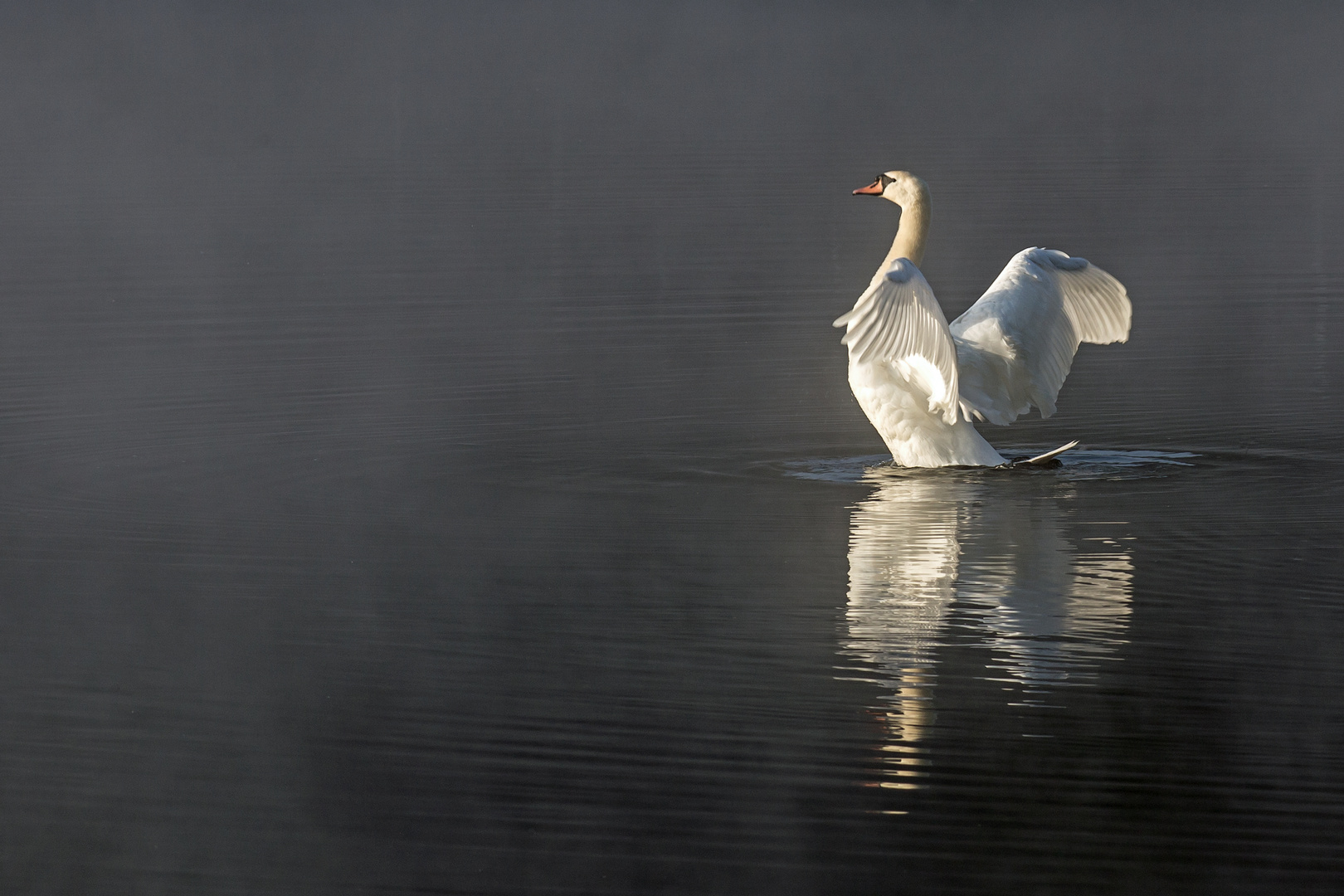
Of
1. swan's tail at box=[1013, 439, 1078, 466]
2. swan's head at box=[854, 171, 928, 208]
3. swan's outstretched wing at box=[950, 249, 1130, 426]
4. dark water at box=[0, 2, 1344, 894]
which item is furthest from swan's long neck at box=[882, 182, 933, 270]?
swan's tail at box=[1013, 439, 1078, 466]

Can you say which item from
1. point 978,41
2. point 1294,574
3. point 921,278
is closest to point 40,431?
point 921,278

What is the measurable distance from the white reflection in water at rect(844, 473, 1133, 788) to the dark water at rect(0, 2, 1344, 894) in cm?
3

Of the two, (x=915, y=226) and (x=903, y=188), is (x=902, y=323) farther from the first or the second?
(x=903, y=188)

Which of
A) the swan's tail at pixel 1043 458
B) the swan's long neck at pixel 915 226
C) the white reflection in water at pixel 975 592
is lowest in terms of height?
the white reflection in water at pixel 975 592

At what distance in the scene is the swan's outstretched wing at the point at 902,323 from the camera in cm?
970

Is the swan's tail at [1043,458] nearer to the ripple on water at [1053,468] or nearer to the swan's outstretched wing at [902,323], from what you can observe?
the ripple on water at [1053,468]

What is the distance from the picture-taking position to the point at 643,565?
28.9 ft

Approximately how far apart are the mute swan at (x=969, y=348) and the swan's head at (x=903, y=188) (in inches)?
30.5

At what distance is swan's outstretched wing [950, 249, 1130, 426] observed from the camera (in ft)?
35.5

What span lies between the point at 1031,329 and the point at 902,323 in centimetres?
146

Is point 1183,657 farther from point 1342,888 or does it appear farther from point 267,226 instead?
point 267,226

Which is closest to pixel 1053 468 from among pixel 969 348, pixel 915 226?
pixel 969 348

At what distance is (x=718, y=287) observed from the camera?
57.6ft

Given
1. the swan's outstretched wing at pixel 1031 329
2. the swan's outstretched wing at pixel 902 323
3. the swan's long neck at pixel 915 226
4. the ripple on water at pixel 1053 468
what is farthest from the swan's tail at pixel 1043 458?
the swan's long neck at pixel 915 226
